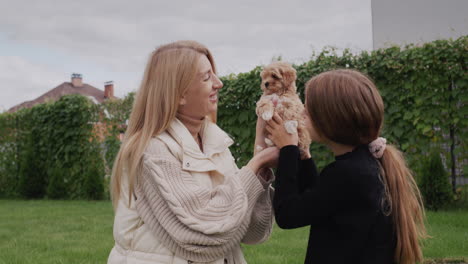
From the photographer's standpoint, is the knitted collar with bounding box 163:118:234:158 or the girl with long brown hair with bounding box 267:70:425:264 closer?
the girl with long brown hair with bounding box 267:70:425:264

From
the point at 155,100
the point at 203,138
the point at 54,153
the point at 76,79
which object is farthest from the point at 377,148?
the point at 76,79

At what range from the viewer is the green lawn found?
4672 millimetres

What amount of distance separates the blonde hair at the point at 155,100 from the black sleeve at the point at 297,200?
0.60 metres

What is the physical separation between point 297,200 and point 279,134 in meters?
0.37

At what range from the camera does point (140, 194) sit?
208 cm

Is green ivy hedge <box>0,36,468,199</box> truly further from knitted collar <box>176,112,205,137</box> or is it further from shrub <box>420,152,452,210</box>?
knitted collar <box>176,112,205,137</box>

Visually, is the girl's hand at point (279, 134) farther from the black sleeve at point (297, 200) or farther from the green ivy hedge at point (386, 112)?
the green ivy hedge at point (386, 112)

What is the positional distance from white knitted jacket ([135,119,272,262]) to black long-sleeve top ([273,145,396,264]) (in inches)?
6.8

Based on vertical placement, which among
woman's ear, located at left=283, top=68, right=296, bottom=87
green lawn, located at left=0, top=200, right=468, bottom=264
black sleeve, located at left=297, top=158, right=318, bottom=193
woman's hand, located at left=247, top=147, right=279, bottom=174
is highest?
woman's ear, located at left=283, top=68, right=296, bottom=87

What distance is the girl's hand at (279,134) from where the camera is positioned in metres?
2.17

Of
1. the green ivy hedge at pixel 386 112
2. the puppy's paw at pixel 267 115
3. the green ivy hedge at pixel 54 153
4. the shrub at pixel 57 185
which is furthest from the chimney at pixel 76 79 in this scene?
the puppy's paw at pixel 267 115

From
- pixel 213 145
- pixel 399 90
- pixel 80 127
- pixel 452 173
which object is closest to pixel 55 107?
pixel 80 127

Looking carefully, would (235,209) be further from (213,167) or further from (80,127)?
(80,127)

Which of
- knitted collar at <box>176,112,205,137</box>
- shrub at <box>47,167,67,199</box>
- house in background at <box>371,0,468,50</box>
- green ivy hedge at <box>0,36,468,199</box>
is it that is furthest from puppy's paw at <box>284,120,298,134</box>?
shrub at <box>47,167,67,199</box>
